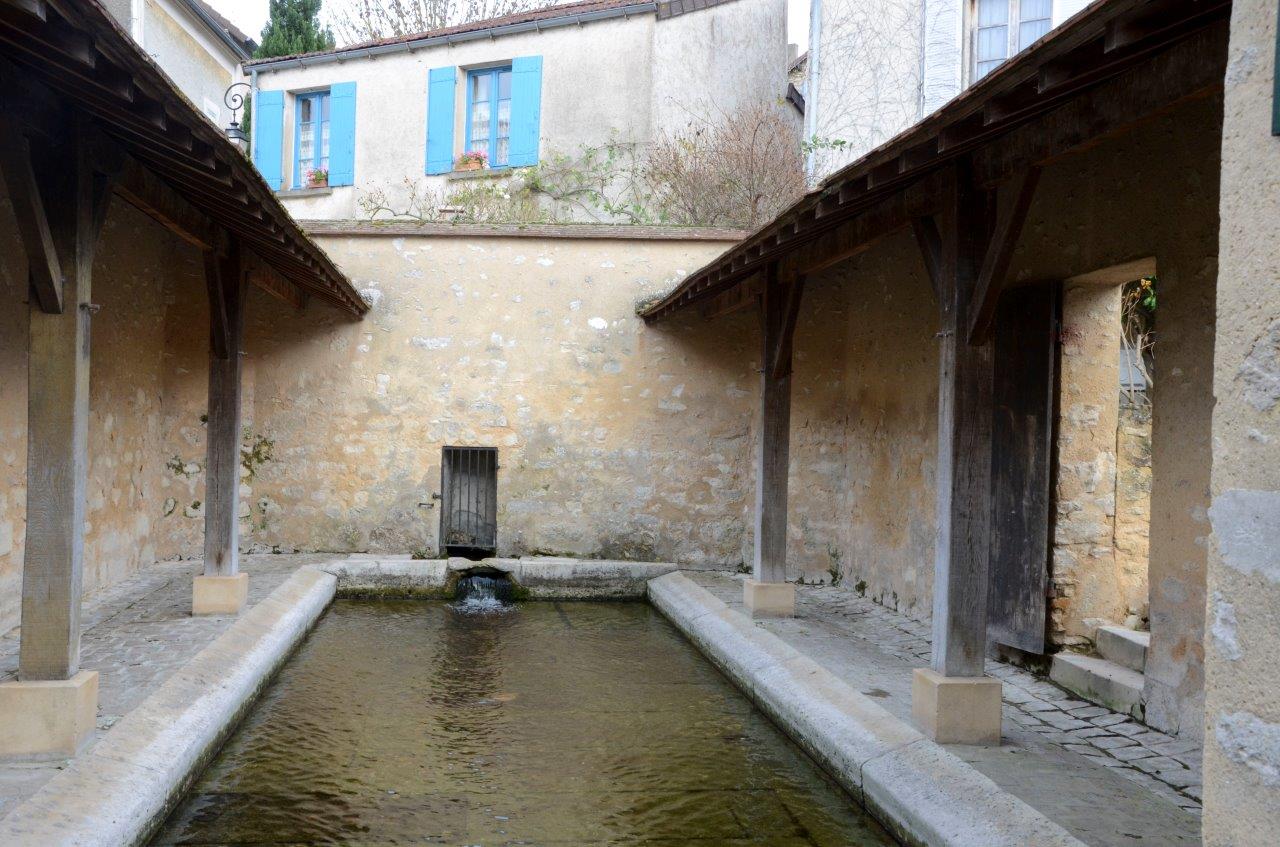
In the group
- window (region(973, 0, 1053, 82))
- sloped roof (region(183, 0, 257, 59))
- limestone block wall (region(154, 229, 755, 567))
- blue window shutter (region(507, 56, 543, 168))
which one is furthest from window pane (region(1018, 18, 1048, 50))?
sloped roof (region(183, 0, 257, 59))

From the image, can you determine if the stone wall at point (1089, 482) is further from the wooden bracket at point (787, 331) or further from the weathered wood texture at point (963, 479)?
the wooden bracket at point (787, 331)

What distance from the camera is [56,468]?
3941 millimetres

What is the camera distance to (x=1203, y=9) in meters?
2.53

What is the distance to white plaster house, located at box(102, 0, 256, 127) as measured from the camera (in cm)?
1226

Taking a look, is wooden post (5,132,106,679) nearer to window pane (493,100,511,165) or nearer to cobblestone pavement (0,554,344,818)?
cobblestone pavement (0,554,344,818)

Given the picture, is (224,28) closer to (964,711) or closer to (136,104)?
(136,104)

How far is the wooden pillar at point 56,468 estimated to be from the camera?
12.6 feet

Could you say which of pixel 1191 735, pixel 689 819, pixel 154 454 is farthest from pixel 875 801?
pixel 154 454

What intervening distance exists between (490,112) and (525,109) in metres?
0.79

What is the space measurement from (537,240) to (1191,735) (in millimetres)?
7315

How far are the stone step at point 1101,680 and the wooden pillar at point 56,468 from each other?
4698 mm

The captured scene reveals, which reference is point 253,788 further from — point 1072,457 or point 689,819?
point 1072,457

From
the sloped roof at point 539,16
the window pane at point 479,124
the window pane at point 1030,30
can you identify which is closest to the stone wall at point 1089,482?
the window pane at point 1030,30

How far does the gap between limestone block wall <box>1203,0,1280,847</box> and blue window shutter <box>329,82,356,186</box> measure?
523 inches
